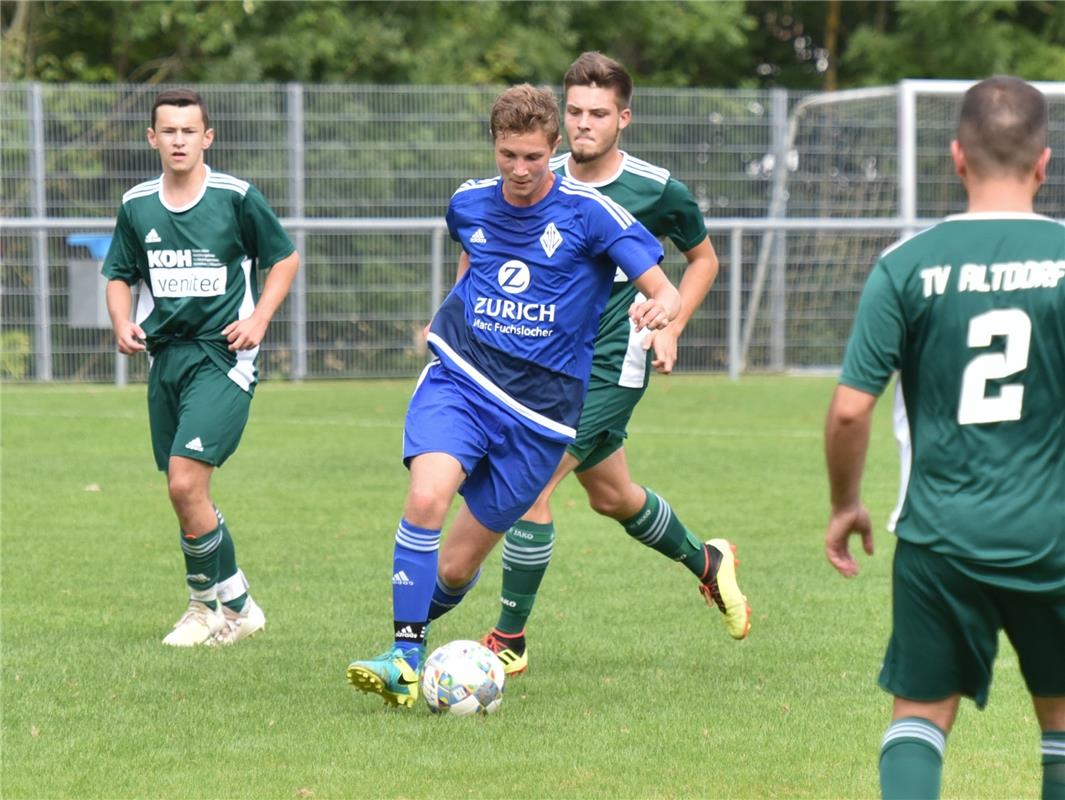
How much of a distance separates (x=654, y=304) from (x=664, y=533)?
171cm

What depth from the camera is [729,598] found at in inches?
268

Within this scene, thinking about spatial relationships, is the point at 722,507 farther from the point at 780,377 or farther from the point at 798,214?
the point at 798,214

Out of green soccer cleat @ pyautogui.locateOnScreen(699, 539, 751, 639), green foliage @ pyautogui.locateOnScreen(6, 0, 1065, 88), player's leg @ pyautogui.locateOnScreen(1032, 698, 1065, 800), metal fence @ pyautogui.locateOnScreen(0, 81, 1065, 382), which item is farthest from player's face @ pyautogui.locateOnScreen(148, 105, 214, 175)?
green foliage @ pyautogui.locateOnScreen(6, 0, 1065, 88)

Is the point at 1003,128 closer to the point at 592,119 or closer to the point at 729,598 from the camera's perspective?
the point at 592,119

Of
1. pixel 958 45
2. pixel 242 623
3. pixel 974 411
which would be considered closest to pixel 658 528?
pixel 242 623

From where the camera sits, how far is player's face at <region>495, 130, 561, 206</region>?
549 cm

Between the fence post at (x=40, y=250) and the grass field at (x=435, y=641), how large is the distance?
6416 mm

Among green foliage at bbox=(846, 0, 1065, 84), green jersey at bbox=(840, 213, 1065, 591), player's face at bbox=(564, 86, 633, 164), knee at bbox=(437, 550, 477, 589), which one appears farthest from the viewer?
green foliage at bbox=(846, 0, 1065, 84)

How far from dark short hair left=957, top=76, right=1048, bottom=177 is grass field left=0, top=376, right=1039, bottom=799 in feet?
6.51

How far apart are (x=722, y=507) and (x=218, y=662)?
4.59 meters

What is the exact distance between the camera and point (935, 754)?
378 cm

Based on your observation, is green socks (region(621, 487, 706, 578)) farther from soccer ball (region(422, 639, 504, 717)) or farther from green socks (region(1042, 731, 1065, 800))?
green socks (region(1042, 731, 1065, 800))

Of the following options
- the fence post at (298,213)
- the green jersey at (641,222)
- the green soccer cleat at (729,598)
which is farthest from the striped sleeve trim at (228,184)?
the fence post at (298,213)

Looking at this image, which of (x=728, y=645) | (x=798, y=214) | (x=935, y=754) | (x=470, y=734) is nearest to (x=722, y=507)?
(x=728, y=645)
